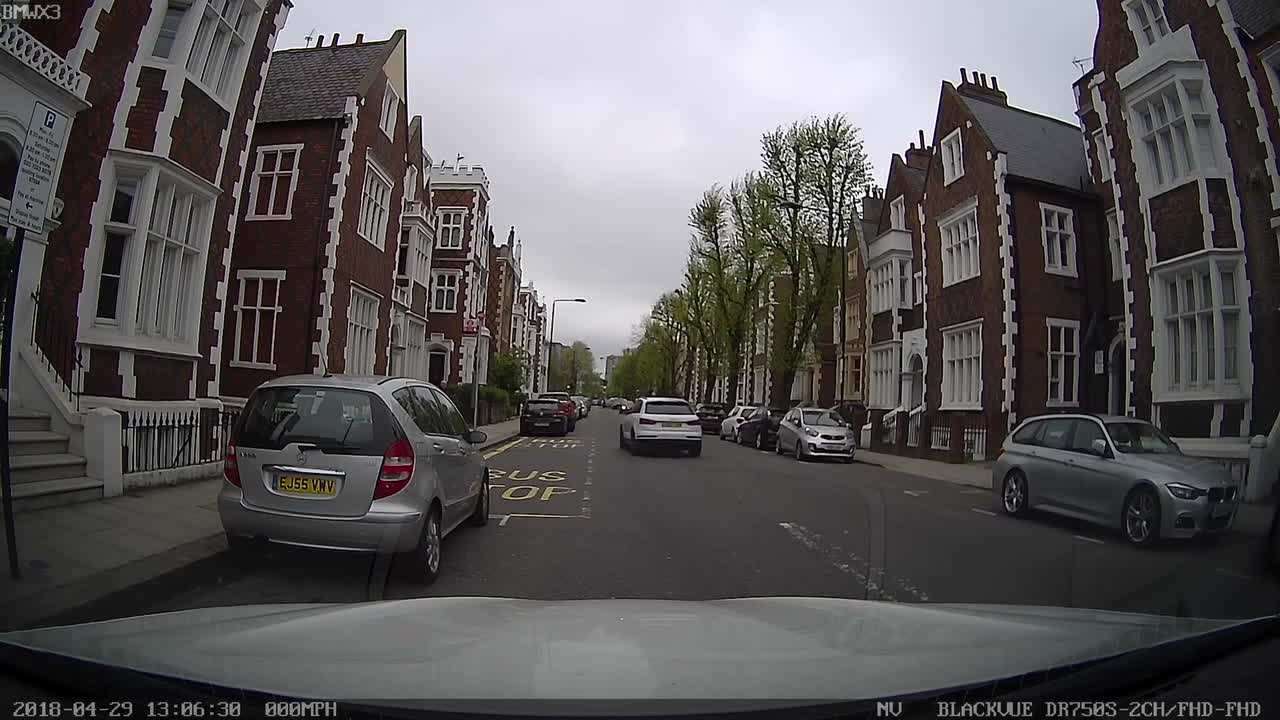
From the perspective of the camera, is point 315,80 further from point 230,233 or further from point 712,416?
point 712,416

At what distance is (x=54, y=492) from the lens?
7473mm

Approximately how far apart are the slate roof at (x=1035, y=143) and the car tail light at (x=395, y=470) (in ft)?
71.5

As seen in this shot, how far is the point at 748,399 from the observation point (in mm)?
59438

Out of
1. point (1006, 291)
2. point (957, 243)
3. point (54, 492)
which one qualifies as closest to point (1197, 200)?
point (1006, 291)

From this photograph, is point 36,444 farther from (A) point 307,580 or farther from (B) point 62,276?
(A) point 307,580

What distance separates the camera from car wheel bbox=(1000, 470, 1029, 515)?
1034cm

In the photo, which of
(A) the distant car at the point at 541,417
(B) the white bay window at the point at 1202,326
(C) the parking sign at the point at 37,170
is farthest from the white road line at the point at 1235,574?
(A) the distant car at the point at 541,417

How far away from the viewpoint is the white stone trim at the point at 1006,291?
20.7m

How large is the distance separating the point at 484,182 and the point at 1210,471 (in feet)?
128

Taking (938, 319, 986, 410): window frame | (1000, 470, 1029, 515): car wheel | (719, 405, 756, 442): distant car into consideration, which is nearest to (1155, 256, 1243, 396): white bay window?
(1000, 470, 1029, 515): car wheel

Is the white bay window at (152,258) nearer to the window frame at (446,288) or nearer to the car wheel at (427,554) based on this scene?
the car wheel at (427,554)

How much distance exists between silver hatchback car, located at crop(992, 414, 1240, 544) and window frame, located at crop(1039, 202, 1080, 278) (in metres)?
13.1

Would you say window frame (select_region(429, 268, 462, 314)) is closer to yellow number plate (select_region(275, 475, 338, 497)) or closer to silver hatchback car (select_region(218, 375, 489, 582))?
silver hatchback car (select_region(218, 375, 489, 582))

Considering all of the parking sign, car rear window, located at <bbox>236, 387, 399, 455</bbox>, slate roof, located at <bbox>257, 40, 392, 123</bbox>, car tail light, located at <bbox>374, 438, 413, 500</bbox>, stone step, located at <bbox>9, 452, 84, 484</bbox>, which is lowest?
stone step, located at <bbox>9, 452, 84, 484</bbox>
